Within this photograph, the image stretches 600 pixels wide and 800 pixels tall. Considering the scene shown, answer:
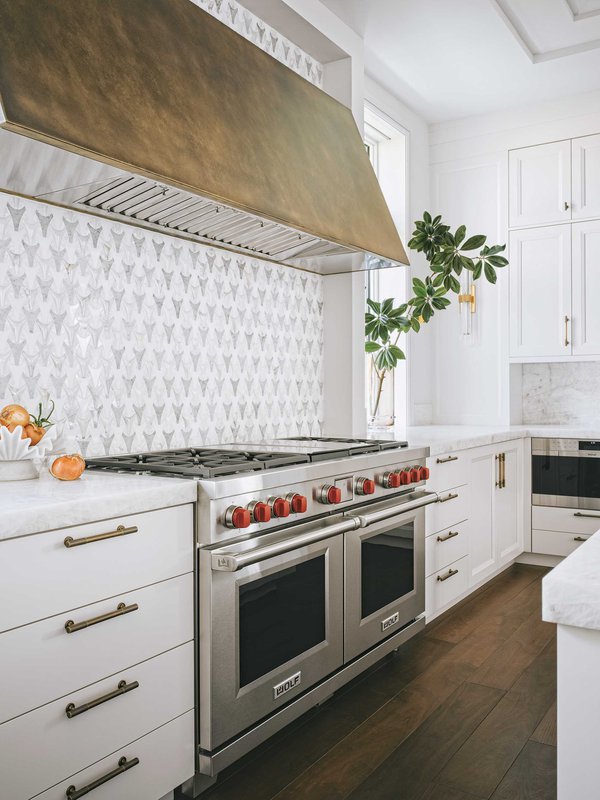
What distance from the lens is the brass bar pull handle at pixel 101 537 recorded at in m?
1.49

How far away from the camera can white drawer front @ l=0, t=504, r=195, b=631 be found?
140 centimetres

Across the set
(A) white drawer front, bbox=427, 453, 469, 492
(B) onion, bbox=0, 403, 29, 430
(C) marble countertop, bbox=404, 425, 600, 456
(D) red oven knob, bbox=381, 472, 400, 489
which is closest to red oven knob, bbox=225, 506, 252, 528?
(B) onion, bbox=0, 403, 29, 430

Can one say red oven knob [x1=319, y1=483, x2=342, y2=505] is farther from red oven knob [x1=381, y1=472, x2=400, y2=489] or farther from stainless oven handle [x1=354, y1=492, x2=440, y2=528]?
red oven knob [x1=381, y1=472, x2=400, y2=489]

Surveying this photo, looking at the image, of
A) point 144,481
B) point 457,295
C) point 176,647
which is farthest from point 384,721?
point 457,295

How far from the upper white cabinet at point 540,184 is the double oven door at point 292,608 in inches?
97.4

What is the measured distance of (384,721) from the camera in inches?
89.6

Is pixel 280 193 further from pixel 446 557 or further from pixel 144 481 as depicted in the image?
pixel 446 557

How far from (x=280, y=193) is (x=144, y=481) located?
3.58 ft

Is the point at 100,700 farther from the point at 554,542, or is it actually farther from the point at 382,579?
the point at 554,542

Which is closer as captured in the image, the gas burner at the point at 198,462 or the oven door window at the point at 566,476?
the gas burner at the point at 198,462

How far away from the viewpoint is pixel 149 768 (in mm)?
1697

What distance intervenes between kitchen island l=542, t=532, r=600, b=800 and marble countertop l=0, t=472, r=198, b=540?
1008 mm

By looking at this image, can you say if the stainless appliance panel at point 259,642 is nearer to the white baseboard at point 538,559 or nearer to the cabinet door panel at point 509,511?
the cabinet door panel at point 509,511

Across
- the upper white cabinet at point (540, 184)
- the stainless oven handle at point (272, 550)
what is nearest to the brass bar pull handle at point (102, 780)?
the stainless oven handle at point (272, 550)
